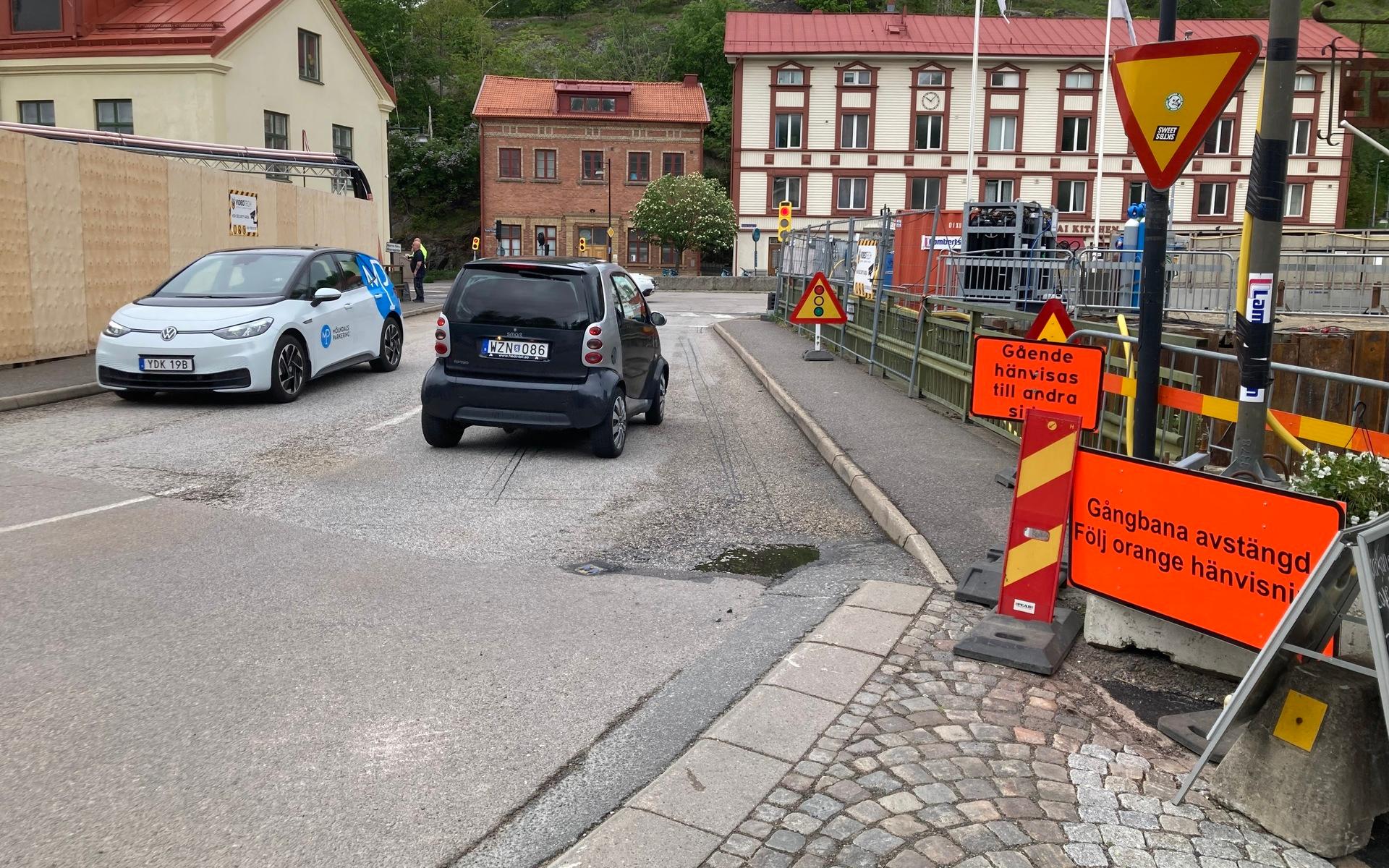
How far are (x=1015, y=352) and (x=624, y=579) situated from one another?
2.85 m

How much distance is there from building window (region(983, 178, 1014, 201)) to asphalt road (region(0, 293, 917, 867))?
54.8m

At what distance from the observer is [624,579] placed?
249 inches

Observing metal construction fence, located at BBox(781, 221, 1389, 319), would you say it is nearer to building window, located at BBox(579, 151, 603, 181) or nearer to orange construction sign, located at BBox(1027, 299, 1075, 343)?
orange construction sign, located at BBox(1027, 299, 1075, 343)

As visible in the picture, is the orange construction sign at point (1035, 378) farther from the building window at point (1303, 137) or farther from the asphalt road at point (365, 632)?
the building window at point (1303, 137)

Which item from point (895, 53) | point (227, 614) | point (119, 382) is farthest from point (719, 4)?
point (227, 614)

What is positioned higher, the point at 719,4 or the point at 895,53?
the point at 719,4

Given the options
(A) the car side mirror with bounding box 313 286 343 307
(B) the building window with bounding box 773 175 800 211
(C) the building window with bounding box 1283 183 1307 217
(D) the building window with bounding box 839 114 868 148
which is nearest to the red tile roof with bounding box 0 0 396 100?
(A) the car side mirror with bounding box 313 286 343 307

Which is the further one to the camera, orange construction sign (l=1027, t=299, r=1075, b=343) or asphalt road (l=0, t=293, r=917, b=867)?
orange construction sign (l=1027, t=299, r=1075, b=343)

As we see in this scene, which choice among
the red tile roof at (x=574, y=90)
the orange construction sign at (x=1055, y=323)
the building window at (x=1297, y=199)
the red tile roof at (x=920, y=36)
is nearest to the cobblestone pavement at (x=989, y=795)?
the orange construction sign at (x=1055, y=323)

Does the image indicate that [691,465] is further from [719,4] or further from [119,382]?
[719,4]

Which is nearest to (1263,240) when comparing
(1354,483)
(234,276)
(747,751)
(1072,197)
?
(1354,483)

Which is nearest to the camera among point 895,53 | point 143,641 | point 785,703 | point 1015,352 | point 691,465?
point 785,703

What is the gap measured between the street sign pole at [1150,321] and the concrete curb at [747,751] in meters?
1.46

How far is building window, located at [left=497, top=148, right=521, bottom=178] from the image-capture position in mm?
67125
